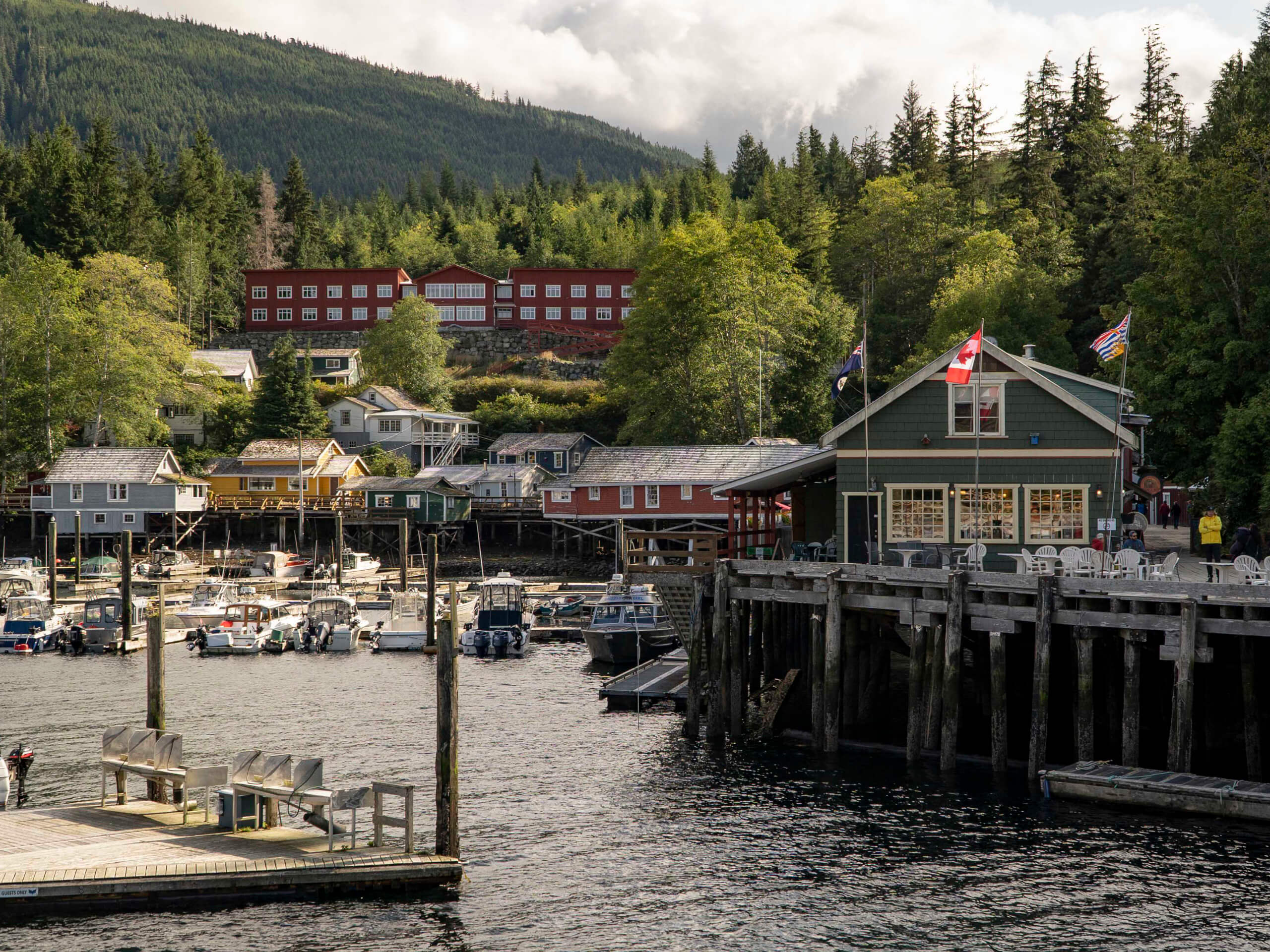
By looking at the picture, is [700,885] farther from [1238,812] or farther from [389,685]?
[389,685]

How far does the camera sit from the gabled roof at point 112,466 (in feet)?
295

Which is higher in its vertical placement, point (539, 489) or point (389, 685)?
point (539, 489)

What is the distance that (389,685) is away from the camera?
48.4 meters

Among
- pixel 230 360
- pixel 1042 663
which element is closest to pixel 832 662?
pixel 1042 663

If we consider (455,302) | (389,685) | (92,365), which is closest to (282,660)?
(389,685)

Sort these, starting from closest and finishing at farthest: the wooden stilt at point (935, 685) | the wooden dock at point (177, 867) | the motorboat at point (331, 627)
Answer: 1. the wooden dock at point (177, 867)
2. the wooden stilt at point (935, 685)
3. the motorboat at point (331, 627)

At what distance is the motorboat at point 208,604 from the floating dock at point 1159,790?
44.7 m

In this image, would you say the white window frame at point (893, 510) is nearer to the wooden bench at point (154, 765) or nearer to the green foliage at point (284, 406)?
the wooden bench at point (154, 765)

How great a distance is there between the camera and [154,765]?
24.4 meters

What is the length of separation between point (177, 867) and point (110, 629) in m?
42.1

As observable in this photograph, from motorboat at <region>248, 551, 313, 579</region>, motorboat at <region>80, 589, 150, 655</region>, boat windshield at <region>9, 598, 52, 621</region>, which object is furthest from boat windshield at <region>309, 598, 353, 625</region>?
motorboat at <region>248, 551, 313, 579</region>

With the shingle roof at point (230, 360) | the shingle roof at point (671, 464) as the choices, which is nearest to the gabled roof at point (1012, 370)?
the shingle roof at point (671, 464)

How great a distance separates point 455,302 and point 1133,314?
92.5m

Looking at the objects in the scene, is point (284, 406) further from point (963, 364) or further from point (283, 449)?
point (963, 364)
